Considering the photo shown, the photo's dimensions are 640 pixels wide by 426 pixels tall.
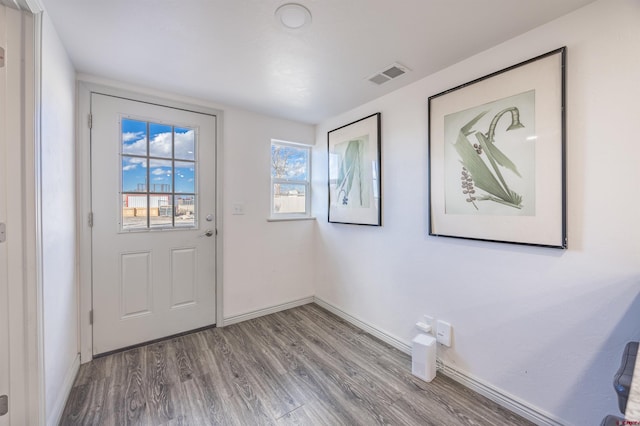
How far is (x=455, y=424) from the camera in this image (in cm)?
149

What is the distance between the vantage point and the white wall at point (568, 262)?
1240 millimetres

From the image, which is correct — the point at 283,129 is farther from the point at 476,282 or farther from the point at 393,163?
the point at 476,282

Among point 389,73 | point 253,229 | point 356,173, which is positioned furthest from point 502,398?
point 253,229

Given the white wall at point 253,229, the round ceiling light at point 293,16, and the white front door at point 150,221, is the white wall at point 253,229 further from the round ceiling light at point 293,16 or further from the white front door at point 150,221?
the round ceiling light at point 293,16

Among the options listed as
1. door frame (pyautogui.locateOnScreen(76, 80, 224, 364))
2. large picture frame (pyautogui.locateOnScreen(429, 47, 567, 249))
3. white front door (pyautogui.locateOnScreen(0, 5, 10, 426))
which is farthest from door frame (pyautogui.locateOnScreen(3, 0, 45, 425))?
large picture frame (pyautogui.locateOnScreen(429, 47, 567, 249))

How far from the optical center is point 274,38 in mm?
1564

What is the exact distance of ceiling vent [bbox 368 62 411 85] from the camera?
1.90m

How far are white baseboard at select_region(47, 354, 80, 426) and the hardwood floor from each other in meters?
0.04

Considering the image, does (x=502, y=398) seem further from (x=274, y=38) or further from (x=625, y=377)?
(x=274, y=38)

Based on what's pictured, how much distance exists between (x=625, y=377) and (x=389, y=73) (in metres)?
2.03

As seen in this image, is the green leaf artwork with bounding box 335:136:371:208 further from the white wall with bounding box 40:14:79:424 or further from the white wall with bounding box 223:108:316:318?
the white wall with bounding box 40:14:79:424

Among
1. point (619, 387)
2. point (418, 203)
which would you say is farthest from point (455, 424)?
point (418, 203)

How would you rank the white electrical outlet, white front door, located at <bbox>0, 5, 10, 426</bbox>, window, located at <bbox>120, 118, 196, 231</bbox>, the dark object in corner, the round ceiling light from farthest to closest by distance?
window, located at <bbox>120, 118, 196, 231</bbox> → the white electrical outlet → the round ceiling light → white front door, located at <bbox>0, 5, 10, 426</bbox> → the dark object in corner

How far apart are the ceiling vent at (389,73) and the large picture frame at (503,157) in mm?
324
